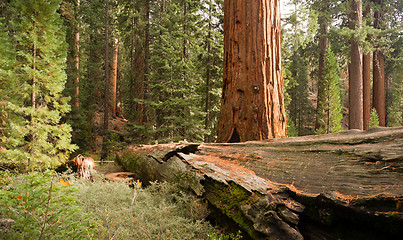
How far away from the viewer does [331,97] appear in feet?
52.3

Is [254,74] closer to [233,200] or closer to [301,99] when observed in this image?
[233,200]

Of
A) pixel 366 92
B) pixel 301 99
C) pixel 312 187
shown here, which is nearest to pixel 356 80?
pixel 366 92

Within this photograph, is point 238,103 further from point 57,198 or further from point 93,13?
point 93,13

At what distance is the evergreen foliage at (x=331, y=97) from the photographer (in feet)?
50.3

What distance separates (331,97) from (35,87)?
57.5ft

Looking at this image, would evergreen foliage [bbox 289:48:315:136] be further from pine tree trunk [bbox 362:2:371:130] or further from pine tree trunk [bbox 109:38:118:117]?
pine tree trunk [bbox 109:38:118:117]

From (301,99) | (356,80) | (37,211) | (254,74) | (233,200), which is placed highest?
(301,99)

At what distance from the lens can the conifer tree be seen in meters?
7.73

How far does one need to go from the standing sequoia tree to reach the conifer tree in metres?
7.00

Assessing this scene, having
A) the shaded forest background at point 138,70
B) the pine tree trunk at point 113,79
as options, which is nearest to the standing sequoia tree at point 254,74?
the shaded forest background at point 138,70

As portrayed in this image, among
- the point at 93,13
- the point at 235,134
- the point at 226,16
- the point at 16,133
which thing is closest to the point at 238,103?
the point at 235,134

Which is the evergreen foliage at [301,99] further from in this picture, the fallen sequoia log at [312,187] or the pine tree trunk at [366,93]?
the fallen sequoia log at [312,187]

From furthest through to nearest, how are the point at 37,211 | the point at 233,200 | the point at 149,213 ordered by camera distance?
the point at 149,213, the point at 233,200, the point at 37,211

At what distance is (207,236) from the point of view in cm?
266
